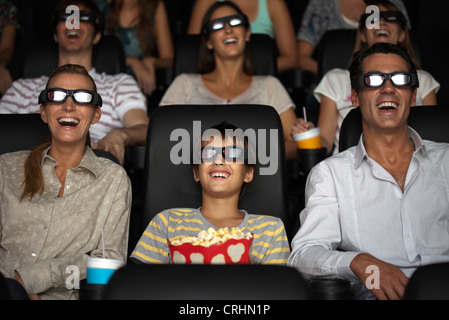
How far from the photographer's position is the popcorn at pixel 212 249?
6.83ft

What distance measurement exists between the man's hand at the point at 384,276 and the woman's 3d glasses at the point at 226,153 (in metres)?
0.55

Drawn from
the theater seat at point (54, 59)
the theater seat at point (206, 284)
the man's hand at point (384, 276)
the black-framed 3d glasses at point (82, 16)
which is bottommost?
the man's hand at point (384, 276)

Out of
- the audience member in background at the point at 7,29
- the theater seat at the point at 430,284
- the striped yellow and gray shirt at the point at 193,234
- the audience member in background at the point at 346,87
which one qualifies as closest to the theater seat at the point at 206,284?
the theater seat at the point at 430,284

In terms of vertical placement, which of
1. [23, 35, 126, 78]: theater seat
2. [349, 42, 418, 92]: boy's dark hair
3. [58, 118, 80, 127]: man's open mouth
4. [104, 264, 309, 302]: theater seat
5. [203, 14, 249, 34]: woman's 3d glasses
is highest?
[203, 14, 249, 34]: woman's 3d glasses

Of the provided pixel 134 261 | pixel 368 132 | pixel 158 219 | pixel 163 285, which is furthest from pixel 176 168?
pixel 163 285

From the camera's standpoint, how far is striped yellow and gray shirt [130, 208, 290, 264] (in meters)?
2.30

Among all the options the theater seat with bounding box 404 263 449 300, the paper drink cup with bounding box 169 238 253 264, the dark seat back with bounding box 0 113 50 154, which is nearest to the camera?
the theater seat with bounding box 404 263 449 300

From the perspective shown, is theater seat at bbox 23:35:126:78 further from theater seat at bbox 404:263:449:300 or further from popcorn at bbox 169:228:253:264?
theater seat at bbox 404:263:449:300

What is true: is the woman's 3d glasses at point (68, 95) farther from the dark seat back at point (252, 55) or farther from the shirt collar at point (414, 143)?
the dark seat back at point (252, 55)

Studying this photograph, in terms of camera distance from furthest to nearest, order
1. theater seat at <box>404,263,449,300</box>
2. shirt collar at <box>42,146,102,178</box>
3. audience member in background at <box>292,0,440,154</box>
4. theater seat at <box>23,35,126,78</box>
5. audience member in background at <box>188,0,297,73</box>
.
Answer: audience member in background at <box>188,0,297,73</box> → theater seat at <box>23,35,126,78</box> → audience member in background at <box>292,0,440,154</box> → shirt collar at <box>42,146,102,178</box> → theater seat at <box>404,263,449,300</box>

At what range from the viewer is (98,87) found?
11.4 feet

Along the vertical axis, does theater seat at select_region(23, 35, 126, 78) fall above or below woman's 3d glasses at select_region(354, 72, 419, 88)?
above

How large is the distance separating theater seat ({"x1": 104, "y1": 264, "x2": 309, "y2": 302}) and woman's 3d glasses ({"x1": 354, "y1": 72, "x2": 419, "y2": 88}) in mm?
1121

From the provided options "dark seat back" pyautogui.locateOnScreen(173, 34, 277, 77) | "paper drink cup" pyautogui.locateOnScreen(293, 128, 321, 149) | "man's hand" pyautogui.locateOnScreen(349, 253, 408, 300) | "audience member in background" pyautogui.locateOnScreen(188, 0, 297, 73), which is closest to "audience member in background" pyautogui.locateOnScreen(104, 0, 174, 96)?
"audience member in background" pyautogui.locateOnScreen(188, 0, 297, 73)
